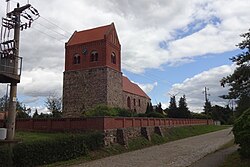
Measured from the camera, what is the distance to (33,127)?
24.8 meters

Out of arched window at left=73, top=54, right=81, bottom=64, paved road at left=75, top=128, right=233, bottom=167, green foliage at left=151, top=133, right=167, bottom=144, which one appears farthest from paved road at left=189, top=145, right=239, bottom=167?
arched window at left=73, top=54, right=81, bottom=64

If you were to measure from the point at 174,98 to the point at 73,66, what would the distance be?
27125 mm

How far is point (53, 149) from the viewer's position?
48.7 feet

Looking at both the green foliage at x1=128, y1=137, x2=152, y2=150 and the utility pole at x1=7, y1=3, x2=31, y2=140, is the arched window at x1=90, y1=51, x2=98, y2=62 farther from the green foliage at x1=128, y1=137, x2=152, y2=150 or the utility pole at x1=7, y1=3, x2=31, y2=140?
the utility pole at x1=7, y1=3, x2=31, y2=140

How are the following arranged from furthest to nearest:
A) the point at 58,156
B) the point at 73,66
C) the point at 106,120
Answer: the point at 73,66, the point at 106,120, the point at 58,156

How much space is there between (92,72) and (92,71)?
17cm

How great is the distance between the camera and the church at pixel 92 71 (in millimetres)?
44250

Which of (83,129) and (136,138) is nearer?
(83,129)

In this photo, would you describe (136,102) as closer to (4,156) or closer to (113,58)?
(113,58)

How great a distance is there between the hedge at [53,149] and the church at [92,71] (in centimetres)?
2441

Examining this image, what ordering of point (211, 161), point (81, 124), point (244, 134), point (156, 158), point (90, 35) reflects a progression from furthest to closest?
point (90, 35), point (81, 124), point (156, 158), point (211, 161), point (244, 134)

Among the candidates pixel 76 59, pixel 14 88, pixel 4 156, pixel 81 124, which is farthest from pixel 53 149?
pixel 76 59

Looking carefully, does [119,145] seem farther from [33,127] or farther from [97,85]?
[97,85]

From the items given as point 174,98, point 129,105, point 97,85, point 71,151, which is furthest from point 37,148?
point 174,98
